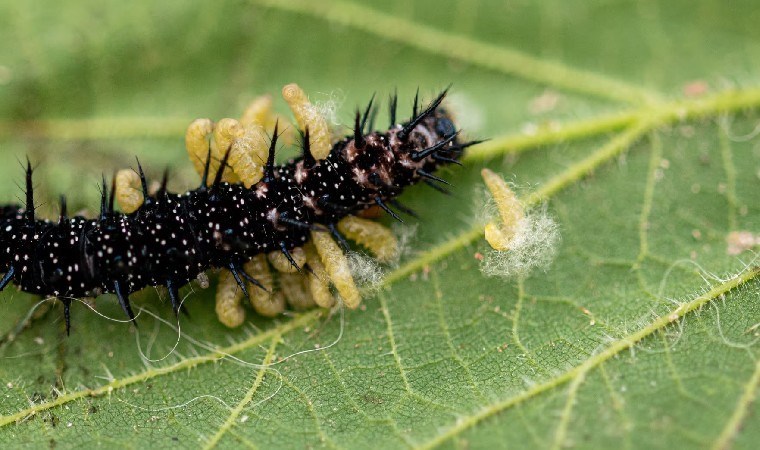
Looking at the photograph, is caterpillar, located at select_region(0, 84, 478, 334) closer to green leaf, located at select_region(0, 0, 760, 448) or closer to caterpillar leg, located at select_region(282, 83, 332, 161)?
caterpillar leg, located at select_region(282, 83, 332, 161)

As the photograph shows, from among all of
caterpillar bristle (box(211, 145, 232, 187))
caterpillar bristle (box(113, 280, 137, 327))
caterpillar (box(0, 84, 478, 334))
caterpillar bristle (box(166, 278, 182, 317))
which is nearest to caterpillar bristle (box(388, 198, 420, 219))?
caterpillar (box(0, 84, 478, 334))

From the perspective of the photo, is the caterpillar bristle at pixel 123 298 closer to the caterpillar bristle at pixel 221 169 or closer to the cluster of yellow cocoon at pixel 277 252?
the cluster of yellow cocoon at pixel 277 252

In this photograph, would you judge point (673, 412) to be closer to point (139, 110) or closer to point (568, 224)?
point (568, 224)

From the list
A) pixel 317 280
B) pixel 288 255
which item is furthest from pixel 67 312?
pixel 317 280

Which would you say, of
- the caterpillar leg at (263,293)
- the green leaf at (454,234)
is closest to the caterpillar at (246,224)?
the caterpillar leg at (263,293)

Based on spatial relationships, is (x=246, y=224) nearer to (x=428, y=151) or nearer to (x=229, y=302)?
(x=229, y=302)

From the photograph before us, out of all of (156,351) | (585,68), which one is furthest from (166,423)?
(585,68)
